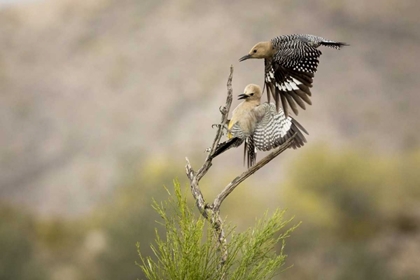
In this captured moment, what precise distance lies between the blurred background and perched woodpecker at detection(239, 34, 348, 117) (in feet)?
10.5

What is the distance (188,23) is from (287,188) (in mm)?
2033

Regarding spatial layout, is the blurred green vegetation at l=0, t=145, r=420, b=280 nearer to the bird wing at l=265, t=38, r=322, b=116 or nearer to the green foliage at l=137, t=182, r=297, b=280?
the bird wing at l=265, t=38, r=322, b=116

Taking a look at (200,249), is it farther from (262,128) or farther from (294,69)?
(294,69)

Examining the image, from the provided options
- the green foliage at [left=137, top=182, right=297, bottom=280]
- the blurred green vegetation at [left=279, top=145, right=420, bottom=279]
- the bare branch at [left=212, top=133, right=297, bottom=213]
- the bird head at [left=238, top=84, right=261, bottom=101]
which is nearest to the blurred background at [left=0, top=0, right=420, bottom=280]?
the blurred green vegetation at [left=279, top=145, right=420, bottom=279]

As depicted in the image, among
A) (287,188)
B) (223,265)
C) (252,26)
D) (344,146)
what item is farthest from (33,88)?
(223,265)

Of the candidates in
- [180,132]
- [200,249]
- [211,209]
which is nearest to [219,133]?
[211,209]

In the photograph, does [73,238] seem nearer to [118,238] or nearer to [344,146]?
[118,238]

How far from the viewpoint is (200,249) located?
2375 millimetres

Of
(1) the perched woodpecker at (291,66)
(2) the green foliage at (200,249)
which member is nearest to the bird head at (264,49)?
(1) the perched woodpecker at (291,66)

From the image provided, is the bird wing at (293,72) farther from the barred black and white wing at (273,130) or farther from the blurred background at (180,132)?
the blurred background at (180,132)

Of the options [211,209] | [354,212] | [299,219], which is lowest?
[211,209]

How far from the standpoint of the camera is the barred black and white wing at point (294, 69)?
2746 mm

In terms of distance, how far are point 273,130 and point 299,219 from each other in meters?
3.34

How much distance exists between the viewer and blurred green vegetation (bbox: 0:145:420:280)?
590cm
